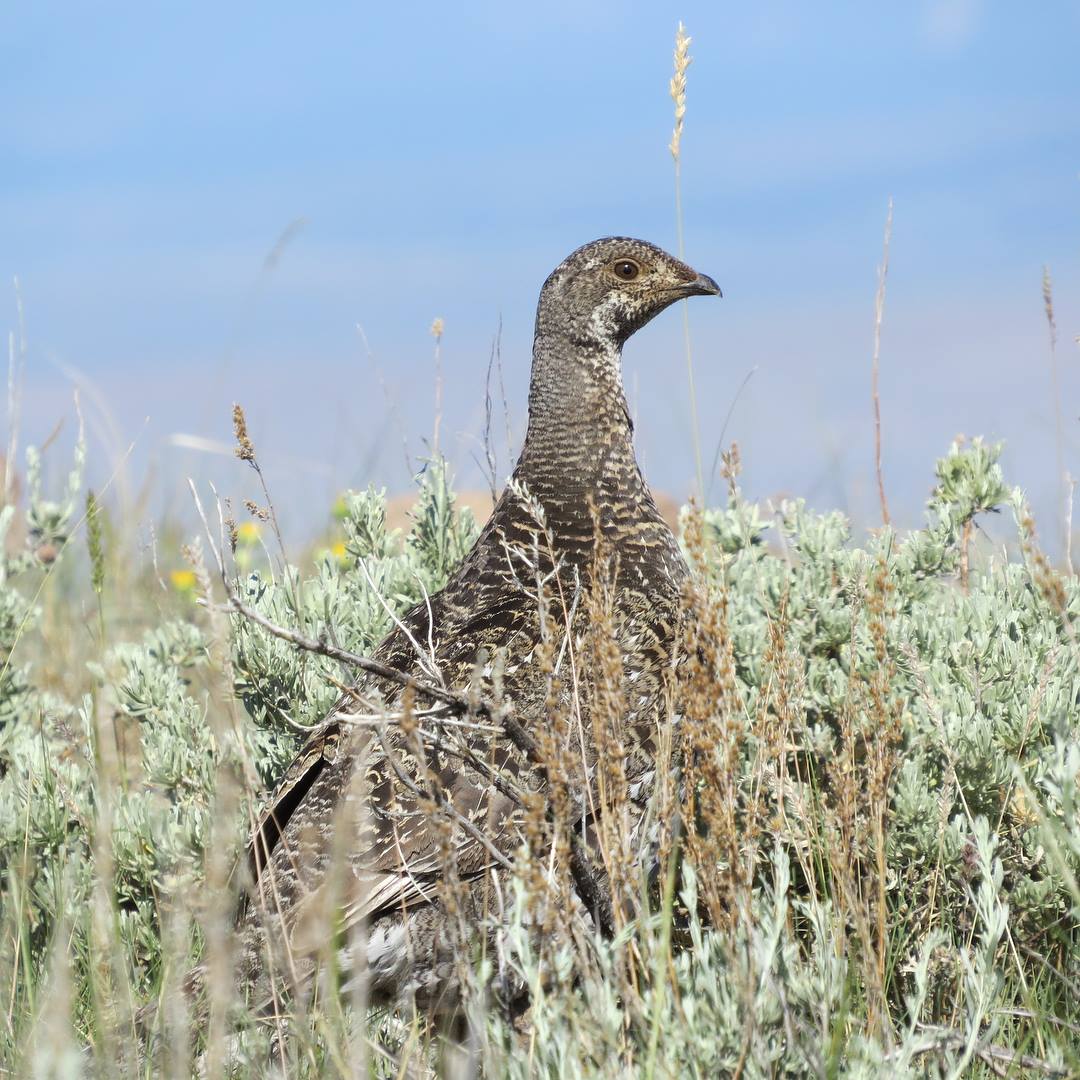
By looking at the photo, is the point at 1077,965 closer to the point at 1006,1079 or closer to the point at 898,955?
the point at 898,955

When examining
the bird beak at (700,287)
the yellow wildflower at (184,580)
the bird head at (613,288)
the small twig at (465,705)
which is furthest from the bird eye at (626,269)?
the yellow wildflower at (184,580)

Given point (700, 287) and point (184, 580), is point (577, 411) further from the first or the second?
point (184, 580)

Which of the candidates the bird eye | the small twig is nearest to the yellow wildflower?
the bird eye

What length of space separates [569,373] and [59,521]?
2.50 m

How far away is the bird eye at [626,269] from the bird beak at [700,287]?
0.60 feet

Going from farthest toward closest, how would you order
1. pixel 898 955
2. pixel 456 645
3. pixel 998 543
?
pixel 998 543
pixel 456 645
pixel 898 955

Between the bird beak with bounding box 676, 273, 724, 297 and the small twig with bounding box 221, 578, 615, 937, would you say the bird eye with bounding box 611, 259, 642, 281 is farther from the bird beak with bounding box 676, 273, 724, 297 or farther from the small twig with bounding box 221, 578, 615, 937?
the small twig with bounding box 221, 578, 615, 937

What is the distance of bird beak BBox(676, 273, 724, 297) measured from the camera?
5.07 metres

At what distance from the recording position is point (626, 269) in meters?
5.04

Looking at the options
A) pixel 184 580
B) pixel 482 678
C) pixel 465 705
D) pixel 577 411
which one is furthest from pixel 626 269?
pixel 184 580

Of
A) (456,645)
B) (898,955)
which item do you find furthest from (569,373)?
(898,955)

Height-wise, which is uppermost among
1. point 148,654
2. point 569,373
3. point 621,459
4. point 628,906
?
point 569,373

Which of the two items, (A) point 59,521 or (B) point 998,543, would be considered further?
(A) point 59,521

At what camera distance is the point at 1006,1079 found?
277 cm
